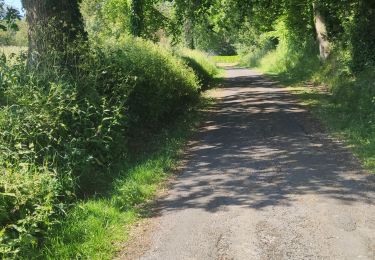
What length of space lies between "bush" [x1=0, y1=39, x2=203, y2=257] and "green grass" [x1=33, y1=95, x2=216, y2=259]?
0.73 feet

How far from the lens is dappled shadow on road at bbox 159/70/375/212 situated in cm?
660

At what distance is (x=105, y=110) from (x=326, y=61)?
574 inches

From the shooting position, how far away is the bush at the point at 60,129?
5543 millimetres

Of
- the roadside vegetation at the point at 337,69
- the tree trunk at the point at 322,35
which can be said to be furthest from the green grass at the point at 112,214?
the tree trunk at the point at 322,35

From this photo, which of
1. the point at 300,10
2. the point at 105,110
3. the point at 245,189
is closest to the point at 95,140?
the point at 105,110

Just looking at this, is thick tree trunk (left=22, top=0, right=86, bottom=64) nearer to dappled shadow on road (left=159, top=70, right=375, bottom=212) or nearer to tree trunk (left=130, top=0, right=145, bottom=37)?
dappled shadow on road (left=159, top=70, right=375, bottom=212)

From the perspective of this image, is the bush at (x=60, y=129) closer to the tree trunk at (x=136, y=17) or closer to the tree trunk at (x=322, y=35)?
the tree trunk at (x=322, y=35)

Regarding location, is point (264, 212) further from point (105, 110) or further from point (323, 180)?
point (105, 110)

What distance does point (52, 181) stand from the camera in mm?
6094

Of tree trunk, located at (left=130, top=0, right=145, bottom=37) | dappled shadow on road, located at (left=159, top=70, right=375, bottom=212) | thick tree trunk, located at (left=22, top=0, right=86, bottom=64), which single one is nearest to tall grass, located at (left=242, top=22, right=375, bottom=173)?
dappled shadow on road, located at (left=159, top=70, right=375, bottom=212)

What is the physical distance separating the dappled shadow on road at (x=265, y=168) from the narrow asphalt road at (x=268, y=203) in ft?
0.05

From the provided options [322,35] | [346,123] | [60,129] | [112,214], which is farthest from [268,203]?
[322,35]

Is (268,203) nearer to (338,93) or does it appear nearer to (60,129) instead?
(60,129)

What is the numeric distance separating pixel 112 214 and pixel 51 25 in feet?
15.9
